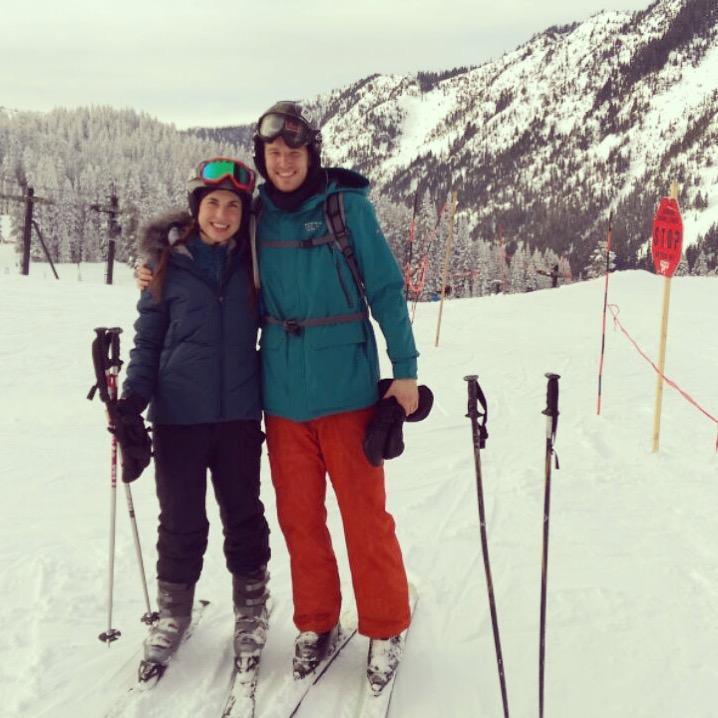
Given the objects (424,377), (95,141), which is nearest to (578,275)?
(95,141)

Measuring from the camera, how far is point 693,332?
16.6 meters

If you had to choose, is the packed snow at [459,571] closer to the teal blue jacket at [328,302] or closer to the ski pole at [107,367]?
the ski pole at [107,367]

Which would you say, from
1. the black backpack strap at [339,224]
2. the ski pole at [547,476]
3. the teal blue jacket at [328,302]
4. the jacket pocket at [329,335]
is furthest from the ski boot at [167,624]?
the black backpack strap at [339,224]

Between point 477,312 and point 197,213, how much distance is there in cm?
1848

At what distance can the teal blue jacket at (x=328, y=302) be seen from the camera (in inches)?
103

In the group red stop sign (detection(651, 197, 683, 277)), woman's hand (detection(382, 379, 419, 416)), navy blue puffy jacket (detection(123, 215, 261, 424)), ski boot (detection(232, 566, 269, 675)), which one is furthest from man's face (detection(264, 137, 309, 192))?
red stop sign (detection(651, 197, 683, 277))

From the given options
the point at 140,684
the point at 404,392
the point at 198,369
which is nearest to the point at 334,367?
the point at 404,392

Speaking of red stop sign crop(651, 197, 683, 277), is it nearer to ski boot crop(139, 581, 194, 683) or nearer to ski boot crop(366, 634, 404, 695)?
ski boot crop(366, 634, 404, 695)

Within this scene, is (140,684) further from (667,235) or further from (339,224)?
(667,235)

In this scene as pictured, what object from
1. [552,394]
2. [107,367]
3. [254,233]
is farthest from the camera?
[107,367]

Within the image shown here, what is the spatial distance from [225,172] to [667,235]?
543 cm

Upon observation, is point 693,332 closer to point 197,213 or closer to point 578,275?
point 197,213

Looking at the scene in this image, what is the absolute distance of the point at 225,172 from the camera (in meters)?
2.66

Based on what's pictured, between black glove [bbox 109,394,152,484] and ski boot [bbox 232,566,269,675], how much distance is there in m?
0.74
